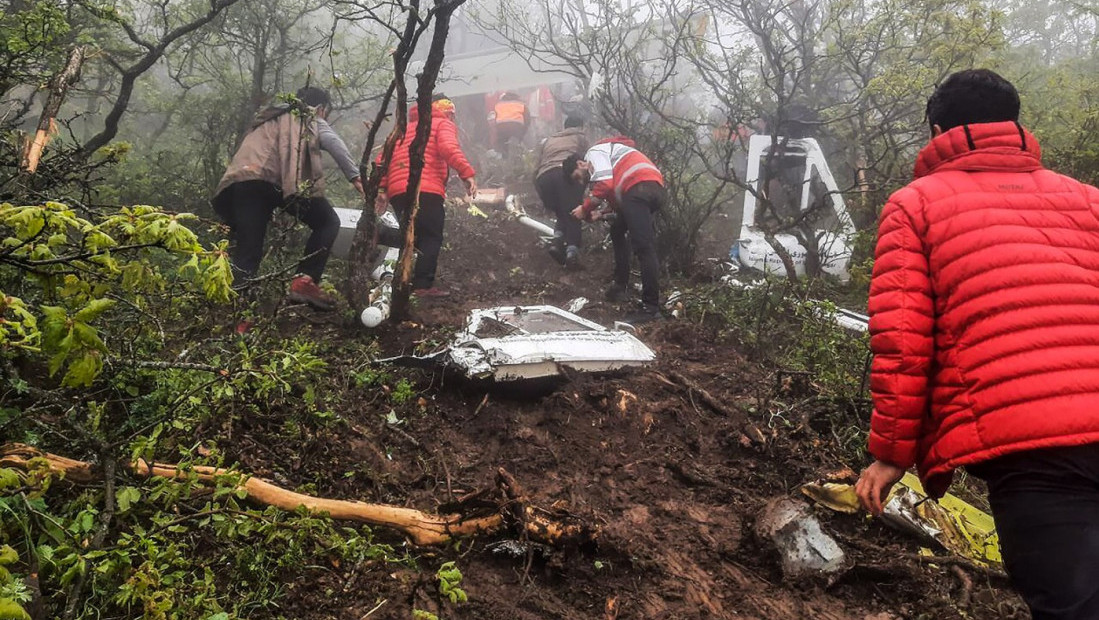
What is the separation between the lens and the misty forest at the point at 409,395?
5.13 ft

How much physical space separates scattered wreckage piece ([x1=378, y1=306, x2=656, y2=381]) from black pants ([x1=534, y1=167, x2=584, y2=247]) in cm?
256

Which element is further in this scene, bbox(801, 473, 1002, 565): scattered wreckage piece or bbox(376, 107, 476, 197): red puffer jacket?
bbox(376, 107, 476, 197): red puffer jacket

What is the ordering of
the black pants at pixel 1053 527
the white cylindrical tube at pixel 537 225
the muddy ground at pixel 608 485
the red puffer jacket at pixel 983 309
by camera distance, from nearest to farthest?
the black pants at pixel 1053 527 < the red puffer jacket at pixel 983 309 < the muddy ground at pixel 608 485 < the white cylindrical tube at pixel 537 225

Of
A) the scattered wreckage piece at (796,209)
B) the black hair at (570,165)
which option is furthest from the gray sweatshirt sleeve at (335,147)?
the scattered wreckage piece at (796,209)

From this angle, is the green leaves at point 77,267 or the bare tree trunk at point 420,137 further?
the bare tree trunk at point 420,137

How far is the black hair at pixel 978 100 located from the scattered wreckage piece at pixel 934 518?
130 cm

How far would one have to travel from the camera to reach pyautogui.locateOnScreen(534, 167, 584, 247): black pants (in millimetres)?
6504

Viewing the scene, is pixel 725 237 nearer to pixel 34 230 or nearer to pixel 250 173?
pixel 250 173

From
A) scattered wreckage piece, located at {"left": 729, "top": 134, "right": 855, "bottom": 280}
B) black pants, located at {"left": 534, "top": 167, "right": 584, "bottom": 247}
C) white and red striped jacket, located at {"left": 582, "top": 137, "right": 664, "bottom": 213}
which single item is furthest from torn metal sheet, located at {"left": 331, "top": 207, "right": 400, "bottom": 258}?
scattered wreckage piece, located at {"left": 729, "top": 134, "right": 855, "bottom": 280}

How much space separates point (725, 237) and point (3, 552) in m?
7.44

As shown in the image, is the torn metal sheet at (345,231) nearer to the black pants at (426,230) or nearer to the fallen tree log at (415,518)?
the black pants at (426,230)

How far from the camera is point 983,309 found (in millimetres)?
1308

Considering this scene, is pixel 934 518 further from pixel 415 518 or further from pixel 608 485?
pixel 415 518

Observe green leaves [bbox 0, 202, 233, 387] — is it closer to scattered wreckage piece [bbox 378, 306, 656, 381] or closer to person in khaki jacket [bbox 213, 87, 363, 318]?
scattered wreckage piece [bbox 378, 306, 656, 381]
